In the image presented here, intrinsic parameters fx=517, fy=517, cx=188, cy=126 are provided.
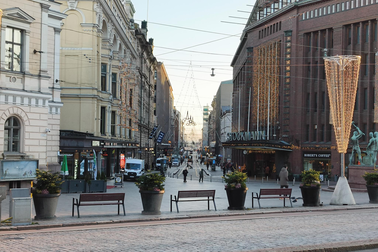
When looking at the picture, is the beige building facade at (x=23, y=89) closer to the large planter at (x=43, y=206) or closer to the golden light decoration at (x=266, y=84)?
the large planter at (x=43, y=206)

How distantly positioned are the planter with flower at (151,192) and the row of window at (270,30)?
52.5 metres

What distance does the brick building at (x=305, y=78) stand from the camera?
58.1 meters

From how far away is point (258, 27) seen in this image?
244 ft

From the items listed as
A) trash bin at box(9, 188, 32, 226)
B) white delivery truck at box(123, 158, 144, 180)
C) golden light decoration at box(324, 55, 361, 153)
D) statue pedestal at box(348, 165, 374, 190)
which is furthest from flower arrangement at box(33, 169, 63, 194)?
white delivery truck at box(123, 158, 144, 180)

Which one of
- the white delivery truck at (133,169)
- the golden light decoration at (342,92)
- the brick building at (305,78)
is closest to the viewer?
the golden light decoration at (342,92)

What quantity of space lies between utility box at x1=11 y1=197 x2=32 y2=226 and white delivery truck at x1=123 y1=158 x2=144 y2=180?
114 ft

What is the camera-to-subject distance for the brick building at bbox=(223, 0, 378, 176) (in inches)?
2287

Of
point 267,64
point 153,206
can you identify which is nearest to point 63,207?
point 153,206

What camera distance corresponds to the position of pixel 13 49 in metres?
27.1

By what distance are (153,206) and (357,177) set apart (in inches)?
963

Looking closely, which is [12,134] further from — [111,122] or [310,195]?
[111,122]

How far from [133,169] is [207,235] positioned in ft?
122

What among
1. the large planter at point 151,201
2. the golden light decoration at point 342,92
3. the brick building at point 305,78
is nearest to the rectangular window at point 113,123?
the brick building at point 305,78

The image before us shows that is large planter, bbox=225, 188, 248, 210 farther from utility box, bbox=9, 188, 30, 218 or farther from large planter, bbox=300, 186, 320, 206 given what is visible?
utility box, bbox=9, 188, 30, 218
